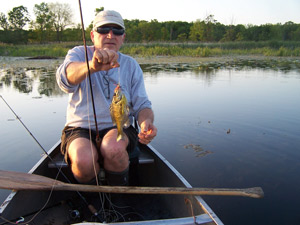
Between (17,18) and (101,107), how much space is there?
69722 mm

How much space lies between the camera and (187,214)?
2.69 m

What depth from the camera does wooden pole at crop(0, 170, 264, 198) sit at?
2.34 metres

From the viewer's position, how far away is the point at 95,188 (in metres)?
2.37

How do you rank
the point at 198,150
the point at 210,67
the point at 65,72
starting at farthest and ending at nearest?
the point at 210,67
the point at 198,150
the point at 65,72

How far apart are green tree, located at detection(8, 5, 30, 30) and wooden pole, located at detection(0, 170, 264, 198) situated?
67.5m

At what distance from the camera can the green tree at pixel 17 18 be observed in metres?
61.4

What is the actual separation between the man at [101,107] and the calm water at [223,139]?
1647mm

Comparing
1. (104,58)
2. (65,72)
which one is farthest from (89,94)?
(104,58)

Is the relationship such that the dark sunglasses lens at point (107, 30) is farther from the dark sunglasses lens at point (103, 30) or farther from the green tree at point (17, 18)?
the green tree at point (17, 18)

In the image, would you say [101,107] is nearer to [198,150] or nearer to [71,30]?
[198,150]

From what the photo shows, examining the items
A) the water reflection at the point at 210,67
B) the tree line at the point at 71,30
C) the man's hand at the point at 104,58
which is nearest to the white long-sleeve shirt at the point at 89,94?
the man's hand at the point at 104,58

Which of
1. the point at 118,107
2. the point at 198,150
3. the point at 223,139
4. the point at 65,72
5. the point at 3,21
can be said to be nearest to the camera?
the point at 118,107

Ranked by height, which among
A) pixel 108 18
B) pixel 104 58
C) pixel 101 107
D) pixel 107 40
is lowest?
pixel 101 107

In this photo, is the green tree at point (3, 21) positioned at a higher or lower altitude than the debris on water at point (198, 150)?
higher
